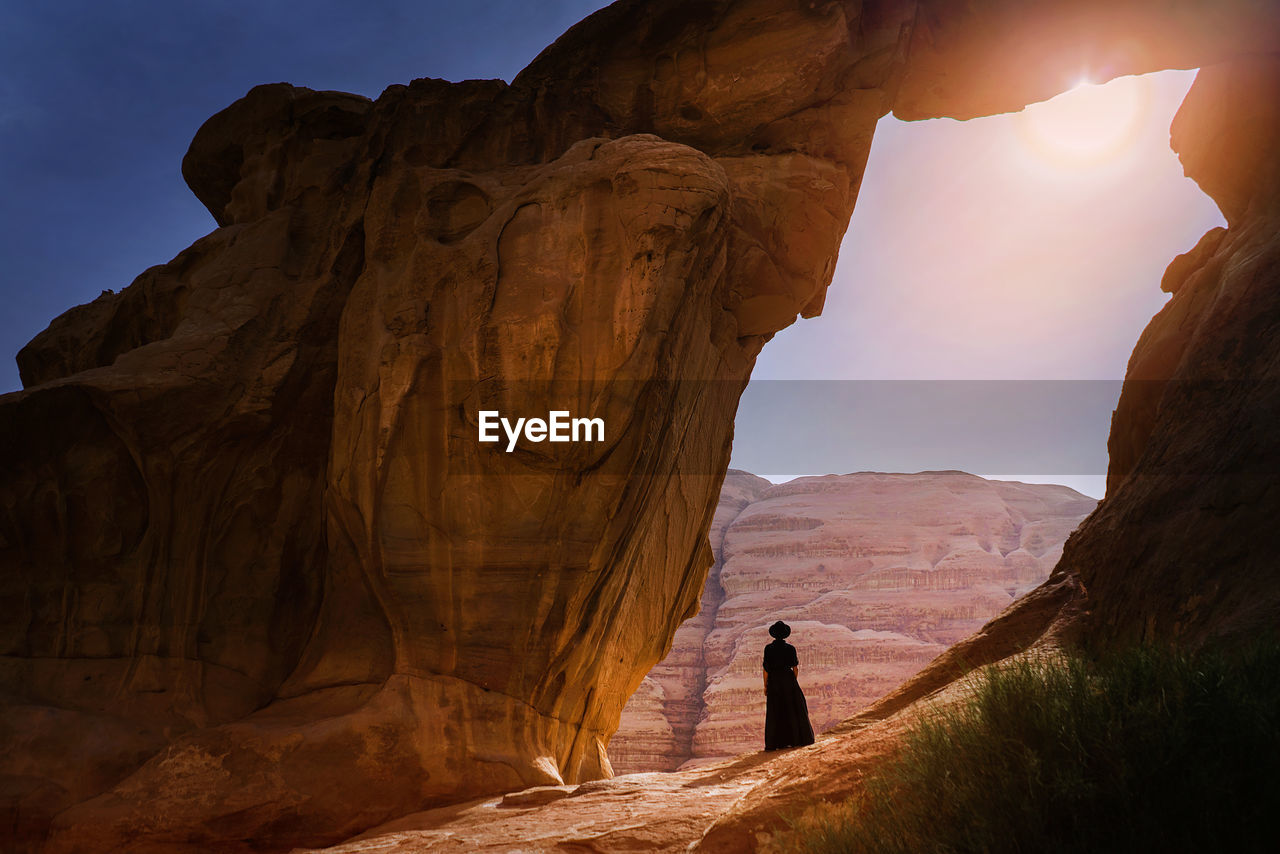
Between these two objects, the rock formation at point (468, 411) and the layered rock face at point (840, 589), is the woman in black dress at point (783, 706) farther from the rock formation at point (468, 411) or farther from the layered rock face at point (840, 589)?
the layered rock face at point (840, 589)

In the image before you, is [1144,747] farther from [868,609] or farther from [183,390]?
[868,609]

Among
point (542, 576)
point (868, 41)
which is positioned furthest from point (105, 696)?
point (868, 41)

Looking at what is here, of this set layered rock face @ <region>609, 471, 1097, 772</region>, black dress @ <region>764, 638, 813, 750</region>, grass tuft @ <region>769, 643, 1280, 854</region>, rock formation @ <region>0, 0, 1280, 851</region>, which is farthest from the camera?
layered rock face @ <region>609, 471, 1097, 772</region>

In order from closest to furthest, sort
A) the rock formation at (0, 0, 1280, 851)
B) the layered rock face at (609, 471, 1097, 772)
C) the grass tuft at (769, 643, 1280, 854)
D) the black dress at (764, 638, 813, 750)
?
the grass tuft at (769, 643, 1280, 854) → the rock formation at (0, 0, 1280, 851) → the black dress at (764, 638, 813, 750) → the layered rock face at (609, 471, 1097, 772)

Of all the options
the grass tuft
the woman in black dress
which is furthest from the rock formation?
the grass tuft

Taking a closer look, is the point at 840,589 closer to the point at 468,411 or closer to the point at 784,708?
the point at 784,708

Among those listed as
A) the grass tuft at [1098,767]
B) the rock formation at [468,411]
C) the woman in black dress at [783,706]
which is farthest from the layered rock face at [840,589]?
the grass tuft at [1098,767]

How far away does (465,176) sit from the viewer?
49.5ft

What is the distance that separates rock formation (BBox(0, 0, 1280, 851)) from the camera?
1145 cm

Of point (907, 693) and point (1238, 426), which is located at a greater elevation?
point (1238, 426)

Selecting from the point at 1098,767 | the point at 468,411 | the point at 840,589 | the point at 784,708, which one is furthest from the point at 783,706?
the point at 840,589

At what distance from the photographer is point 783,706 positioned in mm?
12117

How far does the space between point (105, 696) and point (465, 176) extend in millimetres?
9221

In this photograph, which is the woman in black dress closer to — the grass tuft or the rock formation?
the rock formation
